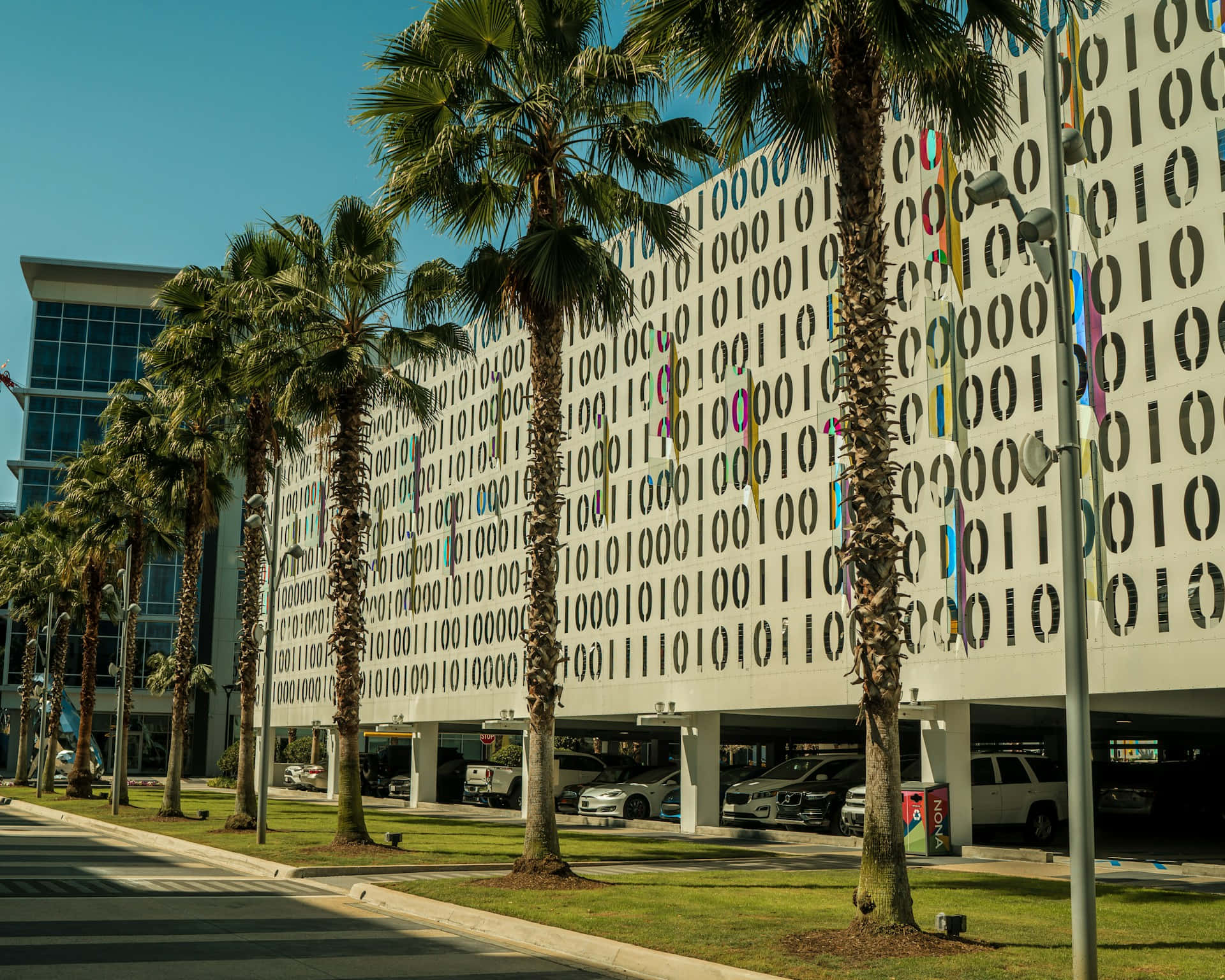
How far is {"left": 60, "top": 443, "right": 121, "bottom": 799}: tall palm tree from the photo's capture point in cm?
4372

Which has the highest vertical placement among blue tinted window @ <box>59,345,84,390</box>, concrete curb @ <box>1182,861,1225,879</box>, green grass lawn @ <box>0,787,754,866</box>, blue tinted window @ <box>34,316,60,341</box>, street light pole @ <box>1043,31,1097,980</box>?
blue tinted window @ <box>34,316,60,341</box>

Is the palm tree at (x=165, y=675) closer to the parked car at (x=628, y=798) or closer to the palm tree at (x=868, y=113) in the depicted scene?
the parked car at (x=628, y=798)

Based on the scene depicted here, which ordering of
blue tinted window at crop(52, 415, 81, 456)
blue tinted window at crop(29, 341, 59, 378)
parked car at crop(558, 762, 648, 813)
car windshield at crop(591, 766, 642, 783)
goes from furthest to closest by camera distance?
blue tinted window at crop(29, 341, 59, 378)
blue tinted window at crop(52, 415, 81, 456)
parked car at crop(558, 762, 648, 813)
car windshield at crop(591, 766, 642, 783)

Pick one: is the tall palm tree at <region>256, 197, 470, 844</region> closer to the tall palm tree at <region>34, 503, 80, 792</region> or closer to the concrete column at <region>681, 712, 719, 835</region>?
the concrete column at <region>681, 712, 719, 835</region>

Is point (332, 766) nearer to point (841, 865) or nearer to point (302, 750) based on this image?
point (302, 750)

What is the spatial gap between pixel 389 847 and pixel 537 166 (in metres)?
13.0

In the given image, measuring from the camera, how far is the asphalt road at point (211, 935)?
11.3m

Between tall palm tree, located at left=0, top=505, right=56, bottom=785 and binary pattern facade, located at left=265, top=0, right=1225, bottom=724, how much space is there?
20.3m

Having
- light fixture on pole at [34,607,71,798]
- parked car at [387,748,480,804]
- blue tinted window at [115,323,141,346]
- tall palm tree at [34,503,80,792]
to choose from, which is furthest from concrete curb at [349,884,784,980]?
blue tinted window at [115,323,141,346]

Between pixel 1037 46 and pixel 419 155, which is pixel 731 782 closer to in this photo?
pixel 419 155

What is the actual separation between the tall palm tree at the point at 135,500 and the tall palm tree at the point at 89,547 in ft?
1.29

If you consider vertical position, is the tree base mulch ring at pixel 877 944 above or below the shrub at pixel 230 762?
above

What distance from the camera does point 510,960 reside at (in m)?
12.4

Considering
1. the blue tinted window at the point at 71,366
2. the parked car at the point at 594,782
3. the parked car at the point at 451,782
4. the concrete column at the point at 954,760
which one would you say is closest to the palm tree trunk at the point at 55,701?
the parked car at the point at 451,782
